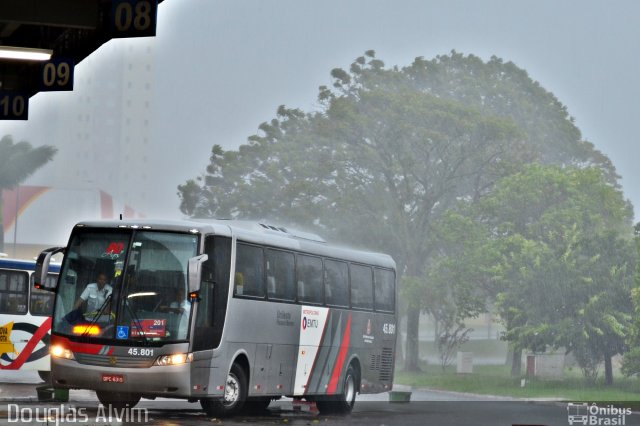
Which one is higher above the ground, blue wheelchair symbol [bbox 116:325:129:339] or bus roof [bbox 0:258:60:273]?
bus roof [bbox 0:258:60:273]

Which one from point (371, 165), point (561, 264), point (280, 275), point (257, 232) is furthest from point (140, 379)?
point (371, 165)

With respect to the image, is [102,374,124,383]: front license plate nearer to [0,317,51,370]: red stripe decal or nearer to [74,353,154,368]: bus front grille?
[74,353,154,368]: bus front grille

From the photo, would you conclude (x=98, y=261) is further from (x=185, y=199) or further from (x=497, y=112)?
(x=497, y=112)

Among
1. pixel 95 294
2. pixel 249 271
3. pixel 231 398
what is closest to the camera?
pixel 95 294

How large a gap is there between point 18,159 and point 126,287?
67.7 m

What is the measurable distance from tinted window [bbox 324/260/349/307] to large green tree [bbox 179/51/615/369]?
48498 millimetres

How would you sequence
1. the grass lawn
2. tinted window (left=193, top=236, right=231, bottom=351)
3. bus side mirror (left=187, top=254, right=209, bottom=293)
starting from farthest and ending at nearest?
the grass lawn → tinted window (left=193, top=236, right=231, bottom=351) → bus side mirror (left=187, top=254, right=209, bottom=293)

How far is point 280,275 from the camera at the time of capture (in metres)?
24.2

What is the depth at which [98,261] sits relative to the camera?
21.3 m

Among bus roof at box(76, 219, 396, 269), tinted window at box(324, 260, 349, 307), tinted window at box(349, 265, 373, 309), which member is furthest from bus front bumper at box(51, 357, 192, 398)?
tinted window at box(349, 265, 373, 309)

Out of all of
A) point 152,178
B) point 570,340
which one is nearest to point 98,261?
point 570,340

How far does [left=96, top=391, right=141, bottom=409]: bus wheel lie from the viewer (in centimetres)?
2123

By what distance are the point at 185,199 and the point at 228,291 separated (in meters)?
63.1

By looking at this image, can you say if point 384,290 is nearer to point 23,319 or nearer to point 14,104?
point 23,319
